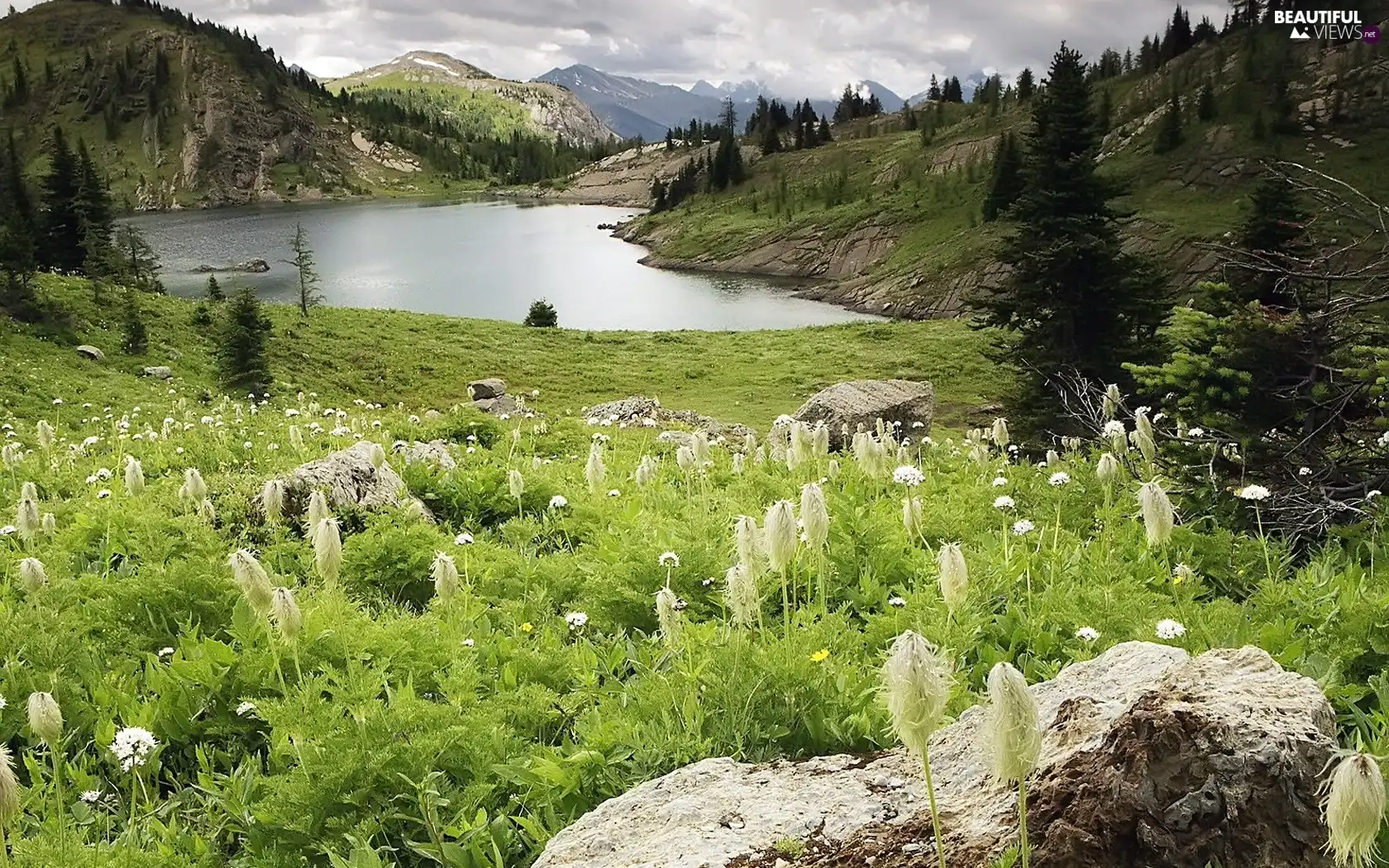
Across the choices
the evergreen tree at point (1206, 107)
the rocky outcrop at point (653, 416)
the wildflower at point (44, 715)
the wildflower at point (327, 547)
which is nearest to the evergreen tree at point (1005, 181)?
the evergreen tree at point (1206, 107)

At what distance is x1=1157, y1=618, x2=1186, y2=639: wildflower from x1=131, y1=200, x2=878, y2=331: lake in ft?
228

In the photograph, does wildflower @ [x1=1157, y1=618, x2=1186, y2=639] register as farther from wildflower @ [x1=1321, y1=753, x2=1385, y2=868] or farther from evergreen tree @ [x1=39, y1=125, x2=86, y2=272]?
evergreen tree @ [x1=39, y1=125, x2=86, y2=272]

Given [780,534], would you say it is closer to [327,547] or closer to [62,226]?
[327,547]

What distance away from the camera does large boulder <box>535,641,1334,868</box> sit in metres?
2.86

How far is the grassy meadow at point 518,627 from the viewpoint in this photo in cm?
419

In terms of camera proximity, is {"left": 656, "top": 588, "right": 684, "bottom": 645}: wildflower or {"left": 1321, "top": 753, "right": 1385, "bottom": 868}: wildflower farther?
{"left": 656, "top": 588, "right": 684, "bottom": 645}: wildflower

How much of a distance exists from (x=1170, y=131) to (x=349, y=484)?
10034 cm

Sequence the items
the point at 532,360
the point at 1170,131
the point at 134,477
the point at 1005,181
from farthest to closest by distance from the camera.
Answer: the point at 1170,131
the point at 1005,181
the point at 532,360
the point at 134,477

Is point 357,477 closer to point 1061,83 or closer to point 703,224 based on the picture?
point 1061,83

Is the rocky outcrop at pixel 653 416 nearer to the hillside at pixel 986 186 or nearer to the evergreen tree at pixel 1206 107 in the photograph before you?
the hillside at pixel 986 186

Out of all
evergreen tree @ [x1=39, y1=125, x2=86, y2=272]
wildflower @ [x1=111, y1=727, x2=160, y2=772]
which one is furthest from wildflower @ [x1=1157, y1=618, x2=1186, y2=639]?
evergreen tree @ [x1=39, y1=125, x2=86, y2=272]

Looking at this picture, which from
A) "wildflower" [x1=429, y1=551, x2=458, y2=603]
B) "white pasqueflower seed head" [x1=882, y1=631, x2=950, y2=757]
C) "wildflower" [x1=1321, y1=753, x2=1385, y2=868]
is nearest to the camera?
"wildflower" [x1=1321, y1=753, x2=1385, y2=868]

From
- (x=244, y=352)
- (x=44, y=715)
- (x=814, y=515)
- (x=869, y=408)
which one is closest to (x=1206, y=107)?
(x=869, y=408)

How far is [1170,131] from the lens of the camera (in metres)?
88.9
